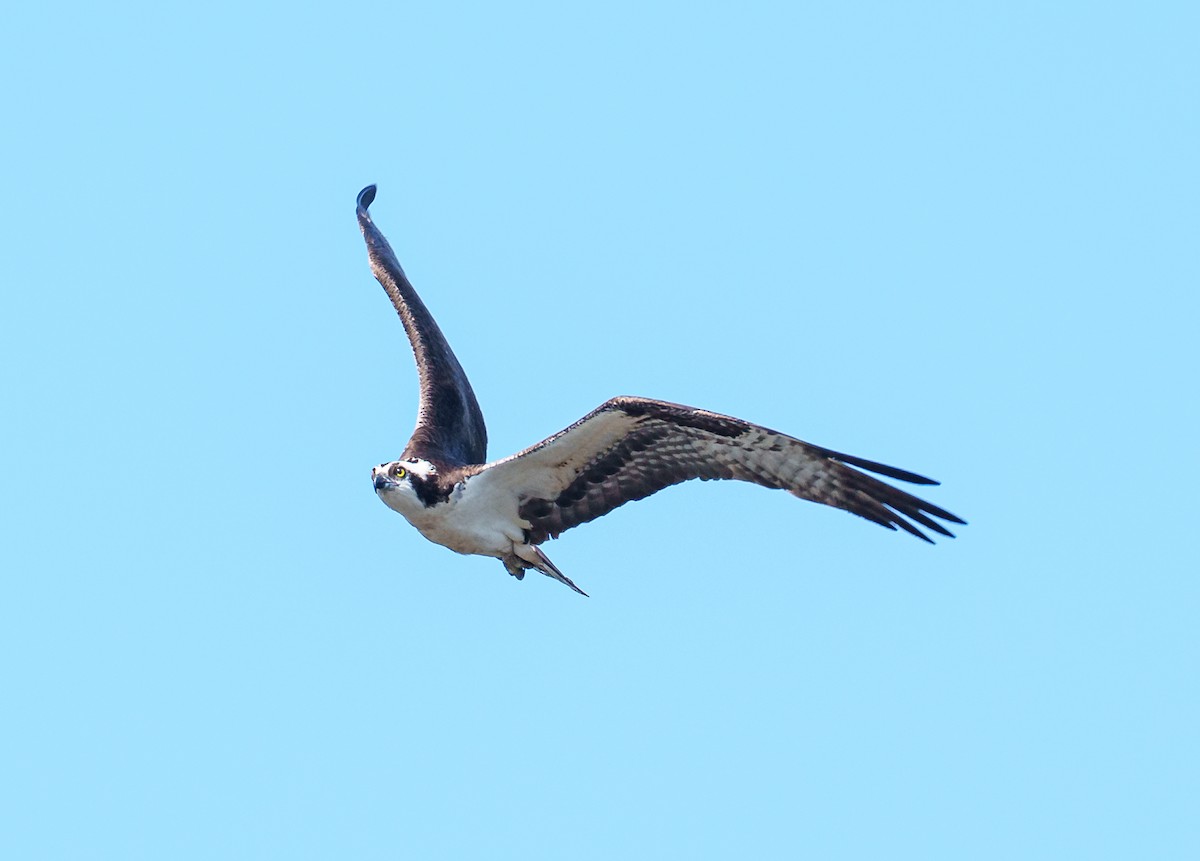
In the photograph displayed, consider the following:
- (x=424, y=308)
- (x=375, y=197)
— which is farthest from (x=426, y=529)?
(x=375, y=197)

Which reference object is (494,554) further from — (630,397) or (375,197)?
(375,197)

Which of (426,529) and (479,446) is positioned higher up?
(479,446)

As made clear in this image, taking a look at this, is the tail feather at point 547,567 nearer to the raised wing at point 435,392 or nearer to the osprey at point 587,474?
the osprey at point 587,474

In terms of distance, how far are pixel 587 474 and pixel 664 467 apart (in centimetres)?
81

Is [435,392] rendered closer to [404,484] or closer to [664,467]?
[404,484]

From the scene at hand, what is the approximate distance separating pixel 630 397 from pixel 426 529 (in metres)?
2.62

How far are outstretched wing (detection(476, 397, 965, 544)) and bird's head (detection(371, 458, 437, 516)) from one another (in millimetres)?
520

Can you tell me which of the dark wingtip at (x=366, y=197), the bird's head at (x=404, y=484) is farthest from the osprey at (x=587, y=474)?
the dark wingtip at (x=366, y=197)

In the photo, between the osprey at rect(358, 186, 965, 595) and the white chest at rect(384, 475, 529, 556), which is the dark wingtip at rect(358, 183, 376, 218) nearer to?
the osprey at rect(358, 186, 965, 595)

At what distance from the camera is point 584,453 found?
15477 mm

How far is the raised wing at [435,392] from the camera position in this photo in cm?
1738

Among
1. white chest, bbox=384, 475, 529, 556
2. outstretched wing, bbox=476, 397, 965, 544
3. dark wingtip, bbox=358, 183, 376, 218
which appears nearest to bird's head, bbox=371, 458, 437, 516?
white chest, bbox=384, 475, 529, 556

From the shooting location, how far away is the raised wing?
684 inches

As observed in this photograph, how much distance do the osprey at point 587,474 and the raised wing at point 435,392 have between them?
2 centimetres
